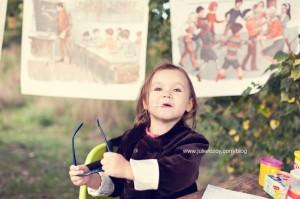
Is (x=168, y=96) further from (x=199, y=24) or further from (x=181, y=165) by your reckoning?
(x=199, y=24)

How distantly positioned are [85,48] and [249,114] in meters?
0.76

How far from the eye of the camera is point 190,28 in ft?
5.00

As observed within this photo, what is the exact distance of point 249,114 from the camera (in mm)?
1675

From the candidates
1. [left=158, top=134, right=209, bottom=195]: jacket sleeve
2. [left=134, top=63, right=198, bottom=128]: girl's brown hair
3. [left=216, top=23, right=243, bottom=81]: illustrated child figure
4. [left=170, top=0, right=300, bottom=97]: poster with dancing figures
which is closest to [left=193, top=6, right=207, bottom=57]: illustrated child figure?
[left=170, top=0, right=300, bottom=97]: poster with dancing figures

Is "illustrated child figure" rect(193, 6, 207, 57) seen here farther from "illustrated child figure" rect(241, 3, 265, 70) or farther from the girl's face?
the girl's face

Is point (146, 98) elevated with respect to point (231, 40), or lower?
lower

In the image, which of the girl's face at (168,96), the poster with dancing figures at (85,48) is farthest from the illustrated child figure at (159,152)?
the poster with dancing figures at (85,48)

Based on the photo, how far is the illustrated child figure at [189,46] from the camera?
153 centimetres

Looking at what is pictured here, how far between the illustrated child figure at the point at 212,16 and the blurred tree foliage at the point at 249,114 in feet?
0.57

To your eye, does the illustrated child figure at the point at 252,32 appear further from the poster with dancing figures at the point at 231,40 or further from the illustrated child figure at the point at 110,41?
the illustrated child figure at the point at 110,41

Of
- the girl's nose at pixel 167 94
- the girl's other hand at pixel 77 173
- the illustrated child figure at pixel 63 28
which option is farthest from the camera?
the illustrated child figure at pixel 63 28

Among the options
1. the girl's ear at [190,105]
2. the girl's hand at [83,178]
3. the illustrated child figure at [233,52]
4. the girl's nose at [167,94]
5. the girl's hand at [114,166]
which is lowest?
the girl's hand at [83,178]

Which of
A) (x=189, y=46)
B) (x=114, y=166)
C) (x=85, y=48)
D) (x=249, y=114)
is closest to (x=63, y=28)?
(x=85, y=48)

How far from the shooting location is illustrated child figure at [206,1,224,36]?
4.99ft
